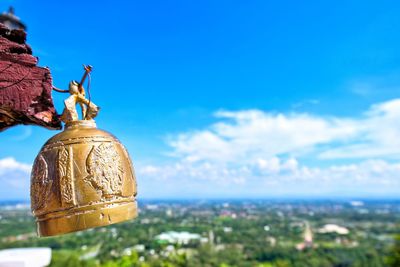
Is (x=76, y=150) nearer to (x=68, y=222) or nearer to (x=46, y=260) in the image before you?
(x=68, y=222)

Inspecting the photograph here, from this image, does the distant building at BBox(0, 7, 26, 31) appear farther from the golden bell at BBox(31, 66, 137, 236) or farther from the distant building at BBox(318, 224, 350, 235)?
the distant building at BBox(318, 224, 350, 235)

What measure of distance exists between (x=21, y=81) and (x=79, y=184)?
42 cm

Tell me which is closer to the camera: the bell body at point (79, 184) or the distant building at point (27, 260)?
the bell body at point (79, 184)

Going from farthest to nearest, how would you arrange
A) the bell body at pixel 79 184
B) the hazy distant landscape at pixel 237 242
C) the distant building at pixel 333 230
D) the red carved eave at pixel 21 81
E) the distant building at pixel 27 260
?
the distant building at pixel 333 230 → the hazy distant landscape at pixel 237 242 → the distant building at pixel 27 260 → the red carved eave at pixel 21 81 → the bell body at pixel 79 184

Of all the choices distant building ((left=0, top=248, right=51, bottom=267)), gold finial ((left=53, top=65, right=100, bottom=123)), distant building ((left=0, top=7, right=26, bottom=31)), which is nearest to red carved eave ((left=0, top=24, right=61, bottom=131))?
gold finial ((left=53, top=65, right=100, bottom=123))

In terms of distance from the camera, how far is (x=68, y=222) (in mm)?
1051

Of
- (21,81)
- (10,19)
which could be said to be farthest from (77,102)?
(10,19)

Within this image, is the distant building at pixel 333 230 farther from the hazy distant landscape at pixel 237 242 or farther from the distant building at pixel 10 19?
the distant building at pixel 10 19

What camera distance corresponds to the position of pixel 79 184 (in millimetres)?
1080

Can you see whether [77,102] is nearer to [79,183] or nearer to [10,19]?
[79,183]

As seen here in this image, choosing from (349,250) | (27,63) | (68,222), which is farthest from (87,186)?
(349,250)

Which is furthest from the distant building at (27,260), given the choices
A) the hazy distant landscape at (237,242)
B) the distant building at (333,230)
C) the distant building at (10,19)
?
the distant building at (333,230)

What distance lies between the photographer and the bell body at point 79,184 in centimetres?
106

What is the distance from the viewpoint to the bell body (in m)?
1.06
